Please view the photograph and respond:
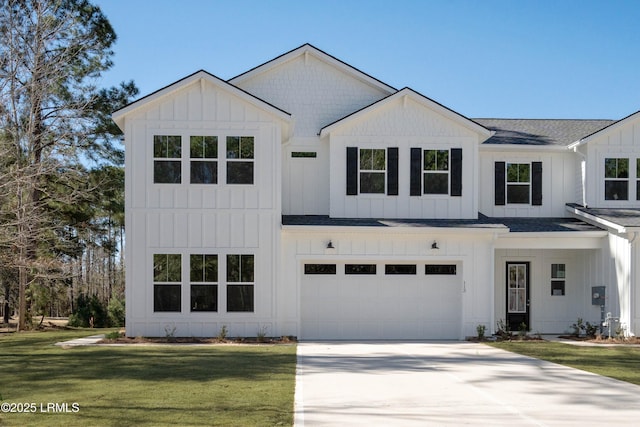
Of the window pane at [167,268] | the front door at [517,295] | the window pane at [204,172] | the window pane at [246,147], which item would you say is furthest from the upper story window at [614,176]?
the window pane at [167,268]

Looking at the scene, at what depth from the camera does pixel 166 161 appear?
20.2 meters

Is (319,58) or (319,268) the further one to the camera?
(319,58)

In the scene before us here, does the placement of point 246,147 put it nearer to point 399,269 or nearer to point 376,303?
point 399,269

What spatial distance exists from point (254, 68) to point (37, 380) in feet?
44.6

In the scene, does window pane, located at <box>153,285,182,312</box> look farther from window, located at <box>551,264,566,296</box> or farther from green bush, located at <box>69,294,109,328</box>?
window, located at <box>551,264,566,296</box>

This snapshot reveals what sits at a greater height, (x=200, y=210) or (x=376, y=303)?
(x=200, y=210)

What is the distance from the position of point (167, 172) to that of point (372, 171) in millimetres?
6035

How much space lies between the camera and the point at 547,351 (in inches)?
685

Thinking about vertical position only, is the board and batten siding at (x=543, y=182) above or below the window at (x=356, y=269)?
above

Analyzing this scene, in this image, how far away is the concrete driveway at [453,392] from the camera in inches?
365

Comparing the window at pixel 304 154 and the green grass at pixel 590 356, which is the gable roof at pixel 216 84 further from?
the green grass at pixel 590 356

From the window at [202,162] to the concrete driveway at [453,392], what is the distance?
609 centimetres

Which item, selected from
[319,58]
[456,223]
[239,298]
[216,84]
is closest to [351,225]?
[456,223]

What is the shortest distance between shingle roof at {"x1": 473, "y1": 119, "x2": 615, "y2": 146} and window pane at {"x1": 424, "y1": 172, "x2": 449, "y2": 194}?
7.95ft
